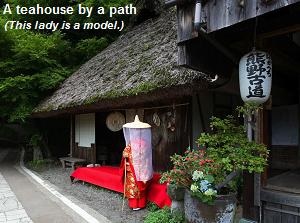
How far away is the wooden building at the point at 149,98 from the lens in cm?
659

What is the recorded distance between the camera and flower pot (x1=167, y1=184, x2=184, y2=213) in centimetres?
531

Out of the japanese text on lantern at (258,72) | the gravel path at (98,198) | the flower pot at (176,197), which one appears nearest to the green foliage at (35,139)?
the gravel path at (98,198)

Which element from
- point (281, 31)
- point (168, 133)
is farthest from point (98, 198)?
point (281, 31)

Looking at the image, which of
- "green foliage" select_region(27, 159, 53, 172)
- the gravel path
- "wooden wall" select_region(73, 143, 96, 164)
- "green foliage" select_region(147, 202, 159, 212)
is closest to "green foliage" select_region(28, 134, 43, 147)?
"green foliage" select_region(27, 159, 53, 172)

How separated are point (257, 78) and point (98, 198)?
5.42 metres

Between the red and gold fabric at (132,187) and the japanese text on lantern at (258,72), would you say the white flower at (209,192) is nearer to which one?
the japanese text on lantern at (258,72)

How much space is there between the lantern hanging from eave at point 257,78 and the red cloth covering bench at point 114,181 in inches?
120

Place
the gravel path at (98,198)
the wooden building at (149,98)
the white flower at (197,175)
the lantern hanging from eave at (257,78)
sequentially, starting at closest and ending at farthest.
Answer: the lantern hanging from eave at (257,78)
the white flower at (197,175)
the gravel path at (98,198)
the wooden building at (149,98)

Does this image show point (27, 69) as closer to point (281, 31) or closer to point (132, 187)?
point (132, 187)

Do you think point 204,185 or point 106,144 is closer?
point 204,185

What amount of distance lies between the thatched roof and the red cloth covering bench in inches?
76.9

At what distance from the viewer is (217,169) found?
4684 mm

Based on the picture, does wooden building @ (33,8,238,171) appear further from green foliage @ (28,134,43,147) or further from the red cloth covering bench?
green foliage @ (28,134,43,147)

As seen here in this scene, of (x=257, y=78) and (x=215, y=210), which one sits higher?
(x=257, y=78)
